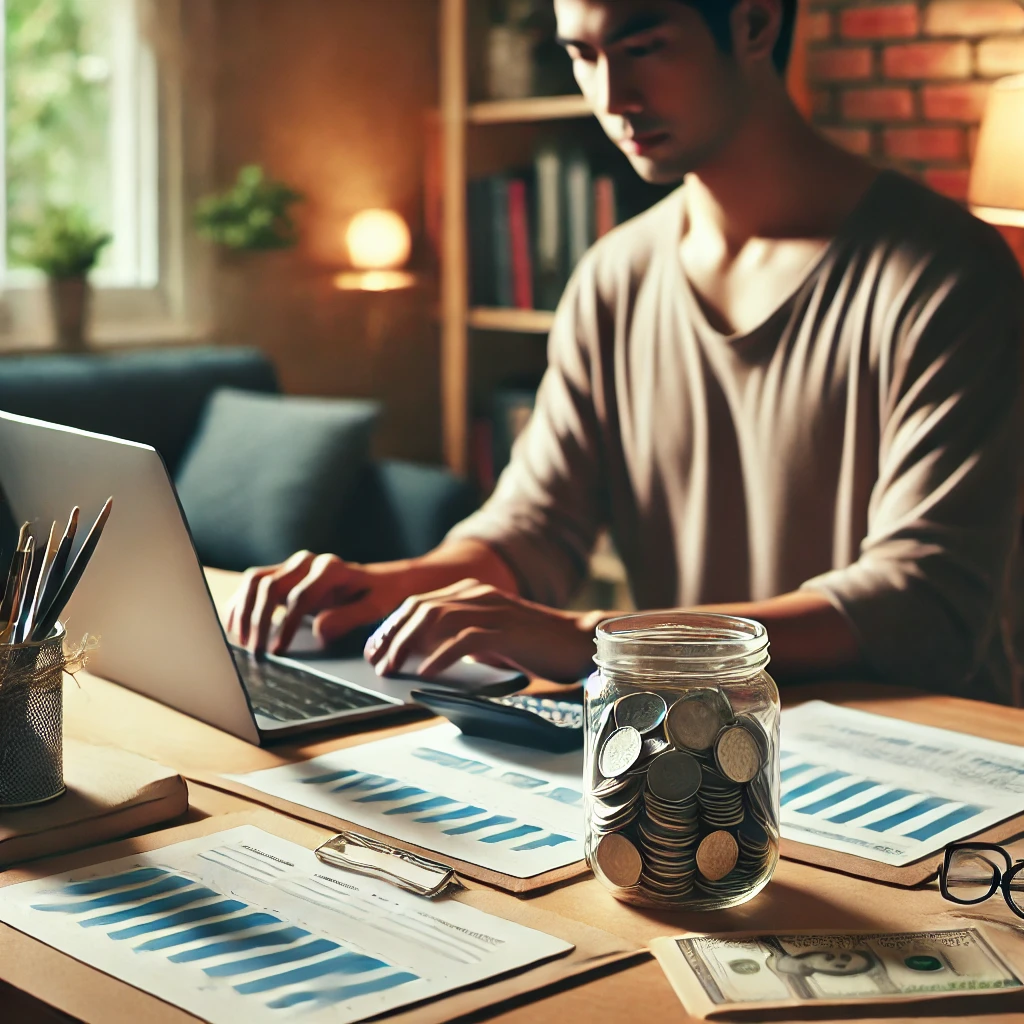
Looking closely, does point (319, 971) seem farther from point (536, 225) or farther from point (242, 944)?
point (536, 225)

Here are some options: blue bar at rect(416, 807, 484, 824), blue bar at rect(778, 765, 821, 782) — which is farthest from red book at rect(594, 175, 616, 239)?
blue bar at rect(416, 807, 484, 824)

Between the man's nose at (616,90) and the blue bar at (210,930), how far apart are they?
0.94 meters

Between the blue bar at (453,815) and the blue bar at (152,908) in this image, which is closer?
the blue bar at (152,908)

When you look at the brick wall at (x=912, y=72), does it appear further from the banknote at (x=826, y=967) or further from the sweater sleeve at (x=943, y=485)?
the banknote at (x=826, y=967)

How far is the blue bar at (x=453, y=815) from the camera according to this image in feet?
2.88

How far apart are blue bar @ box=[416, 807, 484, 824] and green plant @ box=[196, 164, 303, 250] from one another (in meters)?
2.87

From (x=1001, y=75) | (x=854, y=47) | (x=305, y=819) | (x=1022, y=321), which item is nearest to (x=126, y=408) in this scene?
(x=854, y=47)

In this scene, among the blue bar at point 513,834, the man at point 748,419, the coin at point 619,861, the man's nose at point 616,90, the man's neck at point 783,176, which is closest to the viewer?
the coin at point 619,861

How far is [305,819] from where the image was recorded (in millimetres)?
881

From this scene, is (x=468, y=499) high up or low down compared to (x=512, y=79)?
down

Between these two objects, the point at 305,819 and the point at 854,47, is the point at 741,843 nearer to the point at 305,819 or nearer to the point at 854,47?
the point at 305,819

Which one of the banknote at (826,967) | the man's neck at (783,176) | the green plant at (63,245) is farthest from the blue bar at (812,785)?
the green plant at (63,245)

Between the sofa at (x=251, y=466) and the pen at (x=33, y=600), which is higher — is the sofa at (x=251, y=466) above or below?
below

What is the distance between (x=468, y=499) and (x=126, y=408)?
799mm
